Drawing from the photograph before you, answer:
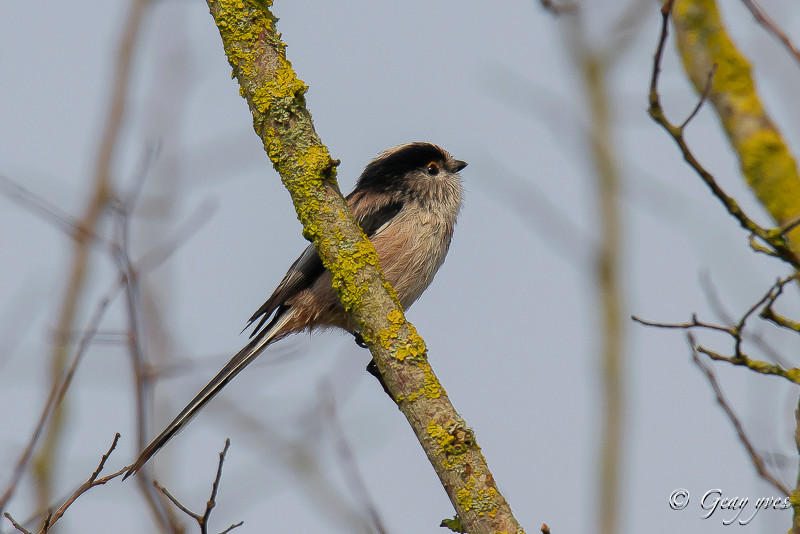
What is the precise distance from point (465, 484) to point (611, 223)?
3.33m

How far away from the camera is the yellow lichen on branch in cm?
330

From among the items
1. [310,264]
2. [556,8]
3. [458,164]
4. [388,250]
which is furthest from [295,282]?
[556,8]

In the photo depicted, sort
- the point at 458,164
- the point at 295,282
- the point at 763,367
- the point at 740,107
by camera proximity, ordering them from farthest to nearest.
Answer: the point at 458,164
the point at 295,282
the point at 740,107
the point at 763,367

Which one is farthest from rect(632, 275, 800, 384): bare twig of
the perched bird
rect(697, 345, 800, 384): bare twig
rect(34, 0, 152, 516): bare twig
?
rect(34, 0, 152, 516): bare twig

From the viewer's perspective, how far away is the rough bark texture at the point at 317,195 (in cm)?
247

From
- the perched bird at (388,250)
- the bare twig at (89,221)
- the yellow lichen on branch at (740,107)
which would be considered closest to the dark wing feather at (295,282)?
the perched bird at (388,250)

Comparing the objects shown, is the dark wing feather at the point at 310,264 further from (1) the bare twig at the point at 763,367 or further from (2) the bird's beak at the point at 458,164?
(1) the bare twig at the point at 763,367

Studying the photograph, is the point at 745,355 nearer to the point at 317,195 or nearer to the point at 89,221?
the point at 317,195

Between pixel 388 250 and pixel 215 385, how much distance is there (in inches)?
46.1

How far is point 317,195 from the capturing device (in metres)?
2.58

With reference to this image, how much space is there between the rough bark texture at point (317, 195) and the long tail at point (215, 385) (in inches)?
40.9

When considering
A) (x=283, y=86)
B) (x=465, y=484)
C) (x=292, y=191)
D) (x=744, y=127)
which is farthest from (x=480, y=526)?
(x=744, y=127)

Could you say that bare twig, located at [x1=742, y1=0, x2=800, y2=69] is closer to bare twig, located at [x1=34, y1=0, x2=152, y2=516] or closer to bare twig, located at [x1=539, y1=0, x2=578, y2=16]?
bare twig, located at [x1=539, y1=0, x2=578, y2=16]

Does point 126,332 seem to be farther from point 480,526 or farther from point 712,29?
point 712,29
